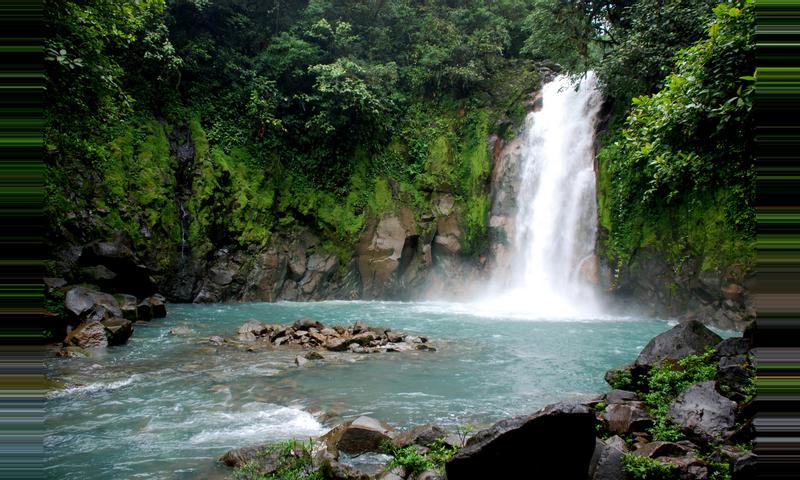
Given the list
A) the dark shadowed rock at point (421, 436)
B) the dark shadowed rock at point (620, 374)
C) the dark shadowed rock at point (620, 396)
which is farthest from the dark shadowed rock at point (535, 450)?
the dark shadowed rock at point (620, 374)

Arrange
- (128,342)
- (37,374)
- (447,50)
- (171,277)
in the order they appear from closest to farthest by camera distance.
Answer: (37,374) < (128,342) < (171,277) < (447,50)

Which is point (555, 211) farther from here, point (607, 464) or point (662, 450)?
point (607, 464)

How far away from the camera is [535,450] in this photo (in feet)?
12.0

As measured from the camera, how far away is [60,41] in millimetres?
4910

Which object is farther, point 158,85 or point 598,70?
point 158,85

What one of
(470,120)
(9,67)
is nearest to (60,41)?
(9,67)

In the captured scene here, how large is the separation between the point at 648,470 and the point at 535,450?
1.09 meters

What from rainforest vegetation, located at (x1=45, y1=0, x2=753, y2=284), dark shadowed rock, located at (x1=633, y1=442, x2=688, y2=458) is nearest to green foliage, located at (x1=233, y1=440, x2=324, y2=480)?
dark shadowed rock, located at (x1=633, y1=442, x2=688, y2=458)

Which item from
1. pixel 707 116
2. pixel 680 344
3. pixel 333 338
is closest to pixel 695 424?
pixel 680 344

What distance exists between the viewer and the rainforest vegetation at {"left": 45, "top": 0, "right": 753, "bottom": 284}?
1416 cm

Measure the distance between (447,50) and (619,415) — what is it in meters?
20.1

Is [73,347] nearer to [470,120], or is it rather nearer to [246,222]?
[246,222]

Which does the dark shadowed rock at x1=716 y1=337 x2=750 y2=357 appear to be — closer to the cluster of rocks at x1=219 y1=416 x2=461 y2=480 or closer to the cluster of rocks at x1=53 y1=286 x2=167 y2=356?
the cluster of rocks at x1=219 y1=416 x2=461 y2=480

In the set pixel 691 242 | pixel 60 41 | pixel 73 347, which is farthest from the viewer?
pixel 691 242
